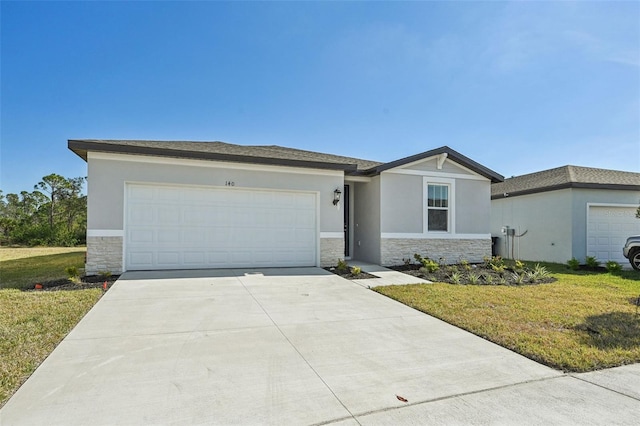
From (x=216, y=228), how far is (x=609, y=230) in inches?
574

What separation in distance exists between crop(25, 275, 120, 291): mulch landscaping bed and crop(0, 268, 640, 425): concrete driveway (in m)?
2.35

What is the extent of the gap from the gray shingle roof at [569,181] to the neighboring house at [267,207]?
2659 mm

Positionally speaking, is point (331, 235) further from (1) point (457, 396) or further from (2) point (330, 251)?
(1) point (457, 396)

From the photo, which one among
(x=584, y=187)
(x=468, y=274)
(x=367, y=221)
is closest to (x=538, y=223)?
(x=584, y=187)

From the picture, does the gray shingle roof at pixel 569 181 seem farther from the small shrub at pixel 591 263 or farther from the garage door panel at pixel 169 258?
the garage door panel at pixel 169 258

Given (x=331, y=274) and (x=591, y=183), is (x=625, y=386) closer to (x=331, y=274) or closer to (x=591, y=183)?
(x=331, y=274)

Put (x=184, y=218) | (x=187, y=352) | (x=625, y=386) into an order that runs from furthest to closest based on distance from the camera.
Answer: (x=184, y=218), (x=187, y=352), (x=625, y=386)

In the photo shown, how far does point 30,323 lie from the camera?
4648 millimetres

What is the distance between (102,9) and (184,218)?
5.38m

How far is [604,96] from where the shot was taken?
1055 cm

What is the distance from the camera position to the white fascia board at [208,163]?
8562 millimetres

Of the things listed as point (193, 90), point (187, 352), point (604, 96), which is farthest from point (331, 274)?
point (604, 96)

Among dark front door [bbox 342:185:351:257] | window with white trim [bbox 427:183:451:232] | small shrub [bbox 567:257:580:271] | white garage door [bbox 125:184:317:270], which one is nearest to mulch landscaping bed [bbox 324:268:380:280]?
white garage door [bbox 125:184:317:270]

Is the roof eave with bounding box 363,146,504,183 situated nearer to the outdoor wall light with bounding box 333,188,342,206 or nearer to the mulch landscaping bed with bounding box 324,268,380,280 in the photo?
the outdoor wall light with bounding box 333,188,342,206
